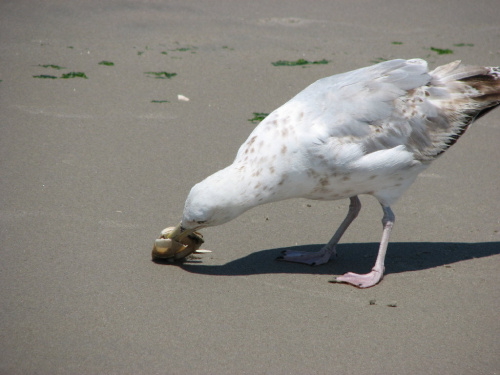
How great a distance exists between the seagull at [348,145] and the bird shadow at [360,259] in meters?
0.15

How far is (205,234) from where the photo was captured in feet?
18.3

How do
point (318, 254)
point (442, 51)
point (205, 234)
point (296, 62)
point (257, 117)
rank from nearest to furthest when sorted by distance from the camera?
point (318, 254) → point (205, 234) → point (257, 117) → point (296, 62) → point (442, 51)

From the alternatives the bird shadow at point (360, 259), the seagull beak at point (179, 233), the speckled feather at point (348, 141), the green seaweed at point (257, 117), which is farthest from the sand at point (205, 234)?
the speckled feather at point (348, 141)

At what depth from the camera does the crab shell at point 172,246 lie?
4883mm

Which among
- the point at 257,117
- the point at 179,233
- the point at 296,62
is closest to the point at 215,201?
the point at 179,233

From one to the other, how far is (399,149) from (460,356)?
1.77 m

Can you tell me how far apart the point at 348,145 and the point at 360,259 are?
1.22 meters

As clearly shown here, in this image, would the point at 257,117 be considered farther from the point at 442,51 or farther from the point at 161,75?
the point at 442,51

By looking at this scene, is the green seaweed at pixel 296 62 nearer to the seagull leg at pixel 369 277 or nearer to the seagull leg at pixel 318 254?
the seagull leg at pixel 318 254

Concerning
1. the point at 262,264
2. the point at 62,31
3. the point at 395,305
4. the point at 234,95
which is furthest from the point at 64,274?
the point at 62,31

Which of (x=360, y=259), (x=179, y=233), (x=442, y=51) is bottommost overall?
(x=360, y=259)

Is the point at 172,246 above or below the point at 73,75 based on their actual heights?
below

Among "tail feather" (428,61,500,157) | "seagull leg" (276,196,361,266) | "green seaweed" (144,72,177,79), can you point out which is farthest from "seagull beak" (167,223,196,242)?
"green seaweed" (144,72,177,79)

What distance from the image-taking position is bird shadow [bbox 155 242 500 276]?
5066 millimetres
